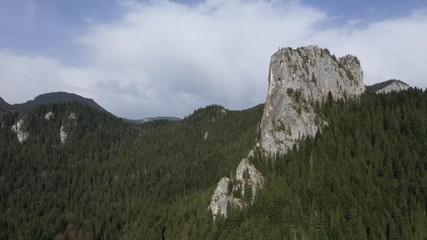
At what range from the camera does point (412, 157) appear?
200m

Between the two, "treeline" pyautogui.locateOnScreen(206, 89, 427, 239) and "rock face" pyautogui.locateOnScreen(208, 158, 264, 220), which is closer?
"treeline" pyautogui.locateOnScreen(206, 89, 427, 239)

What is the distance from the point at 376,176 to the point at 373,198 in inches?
653

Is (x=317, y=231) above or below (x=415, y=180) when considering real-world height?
below

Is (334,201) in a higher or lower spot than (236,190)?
lower

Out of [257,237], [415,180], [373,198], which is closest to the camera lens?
[257,237]

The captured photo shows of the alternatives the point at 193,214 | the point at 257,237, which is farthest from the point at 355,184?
the point at 193,214

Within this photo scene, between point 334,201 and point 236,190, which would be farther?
point 236,190

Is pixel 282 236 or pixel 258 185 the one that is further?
pixel 258 185

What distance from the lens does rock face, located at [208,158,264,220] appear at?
17638cm

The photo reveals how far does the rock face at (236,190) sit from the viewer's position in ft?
579

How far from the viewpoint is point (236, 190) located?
179625 mm

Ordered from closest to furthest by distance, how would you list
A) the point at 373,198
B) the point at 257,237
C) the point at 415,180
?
the point at 257,237 < the point at 373,198 < the point at 415,180

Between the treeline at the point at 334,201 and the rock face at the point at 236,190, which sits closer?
the treeline at the point at 334,201

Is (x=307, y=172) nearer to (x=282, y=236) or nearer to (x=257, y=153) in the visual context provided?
(x=257, y=153)
